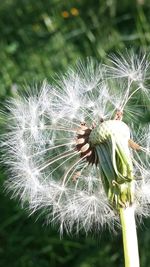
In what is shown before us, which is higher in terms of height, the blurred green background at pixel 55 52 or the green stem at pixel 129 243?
the blurred green background at pixel 55 52

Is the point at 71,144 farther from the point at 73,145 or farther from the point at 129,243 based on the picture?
the point at 129,243

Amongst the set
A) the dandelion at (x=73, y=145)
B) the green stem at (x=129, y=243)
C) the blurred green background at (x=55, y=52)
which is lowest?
the green stem at (x=129, y=243)

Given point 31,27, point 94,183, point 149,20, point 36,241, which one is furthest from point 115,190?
point 31,27

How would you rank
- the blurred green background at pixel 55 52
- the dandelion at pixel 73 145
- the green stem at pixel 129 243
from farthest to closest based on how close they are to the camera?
the blurred green background at pixel 55 52 → the dandelion at pixel 73 145 → the green stem at pixel 129 243

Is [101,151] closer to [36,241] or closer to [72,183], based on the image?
[72,183]

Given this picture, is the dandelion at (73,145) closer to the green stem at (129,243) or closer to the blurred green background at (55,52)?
the green stem at (129,243)

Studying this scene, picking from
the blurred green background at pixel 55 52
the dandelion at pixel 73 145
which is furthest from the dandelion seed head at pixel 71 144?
the blurred green background at pixel 55 52
